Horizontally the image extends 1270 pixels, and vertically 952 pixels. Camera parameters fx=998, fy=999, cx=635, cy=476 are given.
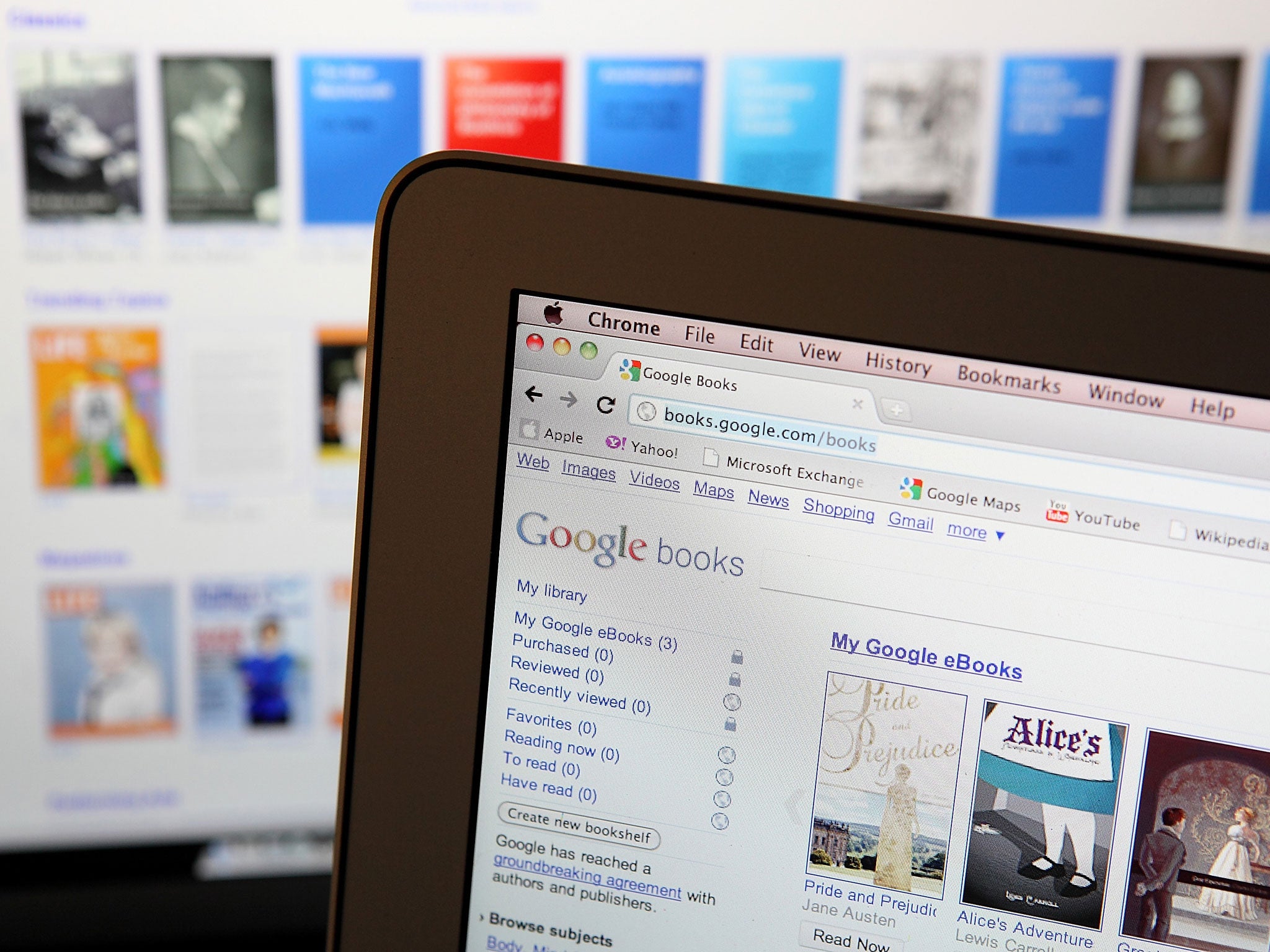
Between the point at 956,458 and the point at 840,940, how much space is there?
Answer: 0.43ft

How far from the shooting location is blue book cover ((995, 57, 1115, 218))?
1.86ft

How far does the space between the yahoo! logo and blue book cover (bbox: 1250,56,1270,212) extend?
52 centimetres

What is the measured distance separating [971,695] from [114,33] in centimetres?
53

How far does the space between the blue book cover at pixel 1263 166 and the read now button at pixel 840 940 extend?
533 mm

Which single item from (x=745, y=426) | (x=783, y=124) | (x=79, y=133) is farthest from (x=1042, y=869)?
(x=79, y=133)

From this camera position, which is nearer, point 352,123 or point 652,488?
point 652,488

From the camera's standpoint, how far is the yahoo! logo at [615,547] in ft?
0.86

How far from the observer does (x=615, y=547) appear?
0.26m

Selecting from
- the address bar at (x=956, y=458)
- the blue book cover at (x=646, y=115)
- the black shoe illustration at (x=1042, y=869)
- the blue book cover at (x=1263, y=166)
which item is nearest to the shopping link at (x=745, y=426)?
the address bar at (x=956, y=458)

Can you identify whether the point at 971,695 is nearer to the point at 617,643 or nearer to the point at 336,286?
the point at 617,643

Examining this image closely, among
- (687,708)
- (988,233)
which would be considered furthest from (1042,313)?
(687,708)

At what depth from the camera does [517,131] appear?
566mm

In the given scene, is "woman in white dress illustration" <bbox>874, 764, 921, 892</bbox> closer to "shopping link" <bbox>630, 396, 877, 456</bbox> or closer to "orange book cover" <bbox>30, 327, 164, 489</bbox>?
"shopping link" <bbox>630, 396, 877, 456</bbox>

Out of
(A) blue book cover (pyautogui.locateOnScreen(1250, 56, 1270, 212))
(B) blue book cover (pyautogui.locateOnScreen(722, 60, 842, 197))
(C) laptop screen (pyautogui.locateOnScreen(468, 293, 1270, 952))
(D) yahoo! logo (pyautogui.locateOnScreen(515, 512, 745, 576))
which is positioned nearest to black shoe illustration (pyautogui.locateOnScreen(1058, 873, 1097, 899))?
(C) laptop screen (pyautogui.locateOnScreen(468, 293, 1270, 952))
